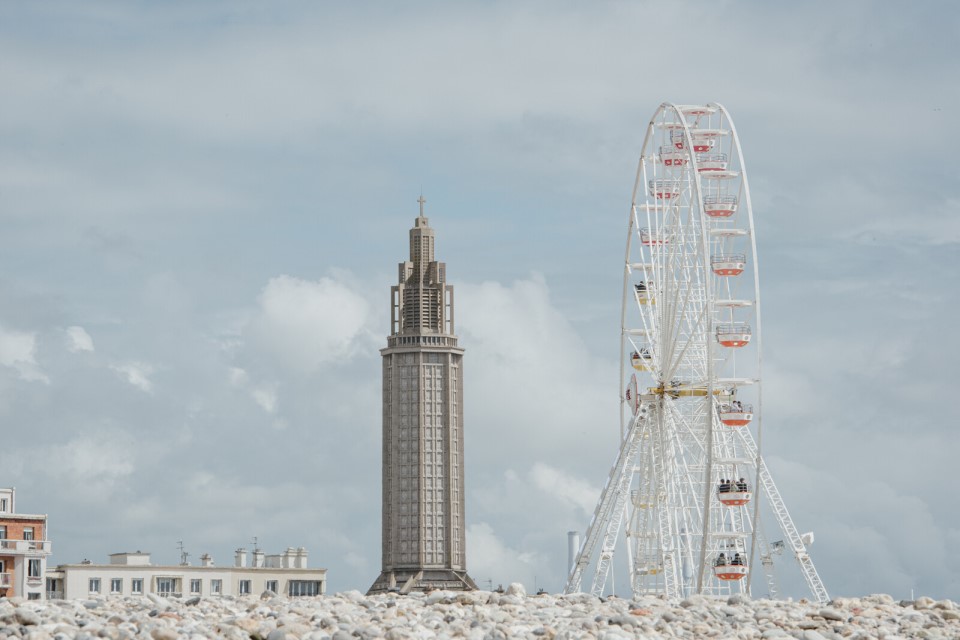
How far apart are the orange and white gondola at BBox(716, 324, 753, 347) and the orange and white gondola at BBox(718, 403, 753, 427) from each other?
6.18 meters

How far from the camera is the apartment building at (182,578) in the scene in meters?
145

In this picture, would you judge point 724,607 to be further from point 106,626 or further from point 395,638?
point 106,626

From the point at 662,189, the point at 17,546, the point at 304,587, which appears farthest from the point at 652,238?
the point at 304,587

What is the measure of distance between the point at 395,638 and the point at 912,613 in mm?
11988

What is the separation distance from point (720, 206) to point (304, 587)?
9081 centimetres

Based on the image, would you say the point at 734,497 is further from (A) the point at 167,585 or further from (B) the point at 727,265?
(A) the point at 167,585

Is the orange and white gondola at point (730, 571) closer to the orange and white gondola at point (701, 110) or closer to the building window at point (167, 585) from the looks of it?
the orange and white gondola at point (701, 110)

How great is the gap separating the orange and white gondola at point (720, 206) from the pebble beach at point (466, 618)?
4700 cm

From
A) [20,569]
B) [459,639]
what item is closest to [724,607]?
[459,639]

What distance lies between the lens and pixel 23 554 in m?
112

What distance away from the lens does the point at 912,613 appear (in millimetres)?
37906

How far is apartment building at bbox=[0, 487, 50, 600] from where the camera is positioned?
110875 millimetres

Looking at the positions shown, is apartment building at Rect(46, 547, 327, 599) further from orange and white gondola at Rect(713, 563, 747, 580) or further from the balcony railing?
orange and white gondola at Rect(713, 563, 747, 580)

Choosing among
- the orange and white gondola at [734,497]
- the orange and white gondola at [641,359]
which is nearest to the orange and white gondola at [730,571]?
the orange and white gondola at [734,497]
